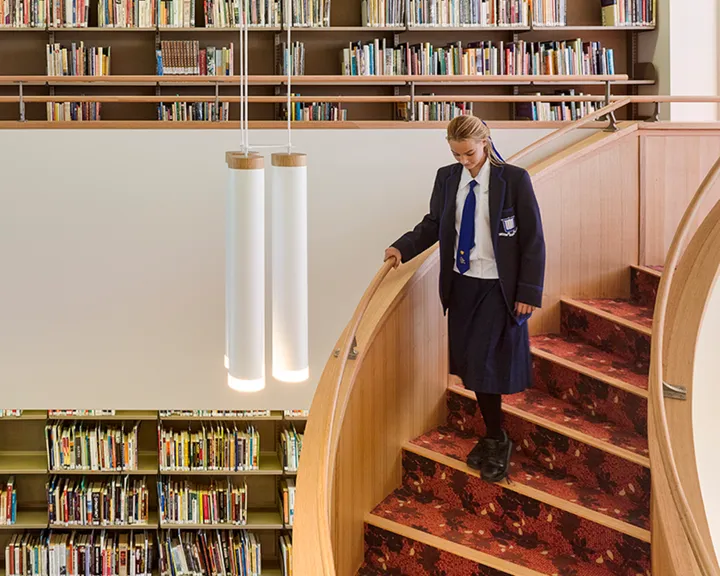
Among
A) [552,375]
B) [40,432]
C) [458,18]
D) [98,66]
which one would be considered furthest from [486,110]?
[40,432]

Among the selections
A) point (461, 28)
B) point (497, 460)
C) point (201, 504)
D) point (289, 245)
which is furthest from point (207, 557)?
point (289, 245)

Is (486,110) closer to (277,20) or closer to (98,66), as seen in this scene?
(277,20)

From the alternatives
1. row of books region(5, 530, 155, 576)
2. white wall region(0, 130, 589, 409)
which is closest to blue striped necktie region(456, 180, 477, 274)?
white wall region(0, 130, 589, 409)

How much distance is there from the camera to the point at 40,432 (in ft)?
19.8

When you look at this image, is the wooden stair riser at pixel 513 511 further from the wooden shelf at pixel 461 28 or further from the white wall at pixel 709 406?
the wooden shelf at pixel 461 28

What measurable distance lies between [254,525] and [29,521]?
1.48 meters

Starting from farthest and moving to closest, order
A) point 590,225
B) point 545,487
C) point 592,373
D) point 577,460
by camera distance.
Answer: point 590,225
point 592,373
point 577,460
point 545,487

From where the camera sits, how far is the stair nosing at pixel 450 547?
287 centimetres

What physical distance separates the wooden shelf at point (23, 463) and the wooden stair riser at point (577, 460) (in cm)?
342

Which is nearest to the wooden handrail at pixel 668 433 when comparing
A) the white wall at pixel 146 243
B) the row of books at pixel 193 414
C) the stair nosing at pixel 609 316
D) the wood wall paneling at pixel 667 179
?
the stair nosing at pixel 609 316

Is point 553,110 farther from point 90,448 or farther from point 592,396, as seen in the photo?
point 90,448

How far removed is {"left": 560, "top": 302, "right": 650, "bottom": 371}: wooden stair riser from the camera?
140 inches

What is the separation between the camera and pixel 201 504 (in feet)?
18.9

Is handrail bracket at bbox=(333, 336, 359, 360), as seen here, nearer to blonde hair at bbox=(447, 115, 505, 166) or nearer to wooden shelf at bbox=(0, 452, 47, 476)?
blonde hair at bbox=(447, 115, 505, 166)
